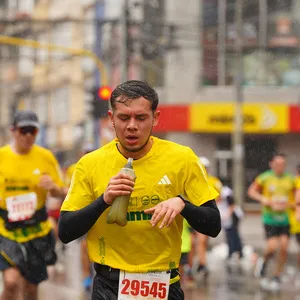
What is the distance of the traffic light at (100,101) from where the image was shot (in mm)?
21234

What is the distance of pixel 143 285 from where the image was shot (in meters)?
4.61

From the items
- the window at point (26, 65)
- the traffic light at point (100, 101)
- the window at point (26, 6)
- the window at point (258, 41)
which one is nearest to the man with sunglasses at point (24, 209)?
the traffic light at point (100, 101)

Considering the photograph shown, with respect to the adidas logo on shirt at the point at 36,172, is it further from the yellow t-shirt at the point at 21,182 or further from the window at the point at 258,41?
the window at the point at 258,41

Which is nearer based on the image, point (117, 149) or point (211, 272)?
point (117, 149)

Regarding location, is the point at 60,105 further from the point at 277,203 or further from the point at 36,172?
the point at 36,172

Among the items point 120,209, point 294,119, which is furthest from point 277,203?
point 294,119

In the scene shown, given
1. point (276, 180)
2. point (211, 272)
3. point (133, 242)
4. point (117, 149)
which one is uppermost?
point (117, 149)

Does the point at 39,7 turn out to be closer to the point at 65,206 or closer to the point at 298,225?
the point at 298,225

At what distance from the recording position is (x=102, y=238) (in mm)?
4586

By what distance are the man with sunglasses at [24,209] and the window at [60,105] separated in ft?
146

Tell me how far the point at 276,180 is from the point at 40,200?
224 inches

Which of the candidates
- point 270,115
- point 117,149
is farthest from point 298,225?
point 270,115

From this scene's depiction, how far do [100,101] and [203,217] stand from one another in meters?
17.2

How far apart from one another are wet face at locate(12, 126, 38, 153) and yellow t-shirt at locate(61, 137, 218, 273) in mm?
3086
